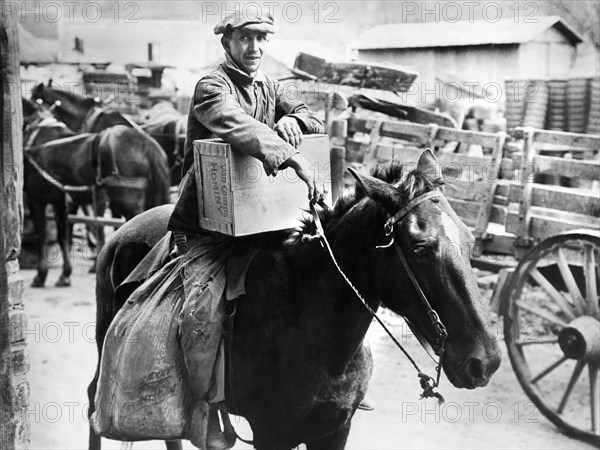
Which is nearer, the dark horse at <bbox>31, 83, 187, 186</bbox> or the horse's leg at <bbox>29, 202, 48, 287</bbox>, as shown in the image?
the horse's leg at <bbox>29, 202, 48, 287</bbox>

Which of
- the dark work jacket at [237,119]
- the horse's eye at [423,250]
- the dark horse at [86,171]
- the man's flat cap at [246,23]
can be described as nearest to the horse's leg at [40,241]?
the dark horse at [86,171]

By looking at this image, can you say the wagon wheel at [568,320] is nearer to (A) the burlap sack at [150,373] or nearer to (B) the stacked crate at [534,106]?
(A) the burlap sack at [150,373]

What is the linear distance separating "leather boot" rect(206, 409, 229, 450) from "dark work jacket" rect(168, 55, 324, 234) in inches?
31.4

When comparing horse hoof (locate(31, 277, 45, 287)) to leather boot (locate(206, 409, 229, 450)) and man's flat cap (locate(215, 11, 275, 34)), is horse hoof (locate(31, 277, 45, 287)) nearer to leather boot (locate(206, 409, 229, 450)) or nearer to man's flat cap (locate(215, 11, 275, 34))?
leather boot (locate(206, 409, 229, 450))

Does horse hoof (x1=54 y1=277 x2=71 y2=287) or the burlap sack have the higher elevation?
the burlap sack

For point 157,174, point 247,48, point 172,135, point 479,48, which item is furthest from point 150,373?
point 479,48

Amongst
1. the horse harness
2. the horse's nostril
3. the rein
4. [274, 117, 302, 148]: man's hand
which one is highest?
the horse harness

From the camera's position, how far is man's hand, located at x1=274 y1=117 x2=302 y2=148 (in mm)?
2898

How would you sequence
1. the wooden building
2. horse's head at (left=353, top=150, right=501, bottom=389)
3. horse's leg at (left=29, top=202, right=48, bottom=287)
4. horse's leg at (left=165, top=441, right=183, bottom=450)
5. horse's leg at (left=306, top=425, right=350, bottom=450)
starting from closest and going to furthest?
horse's head at (left=353, top=150, right=501, bottom=389) < horse's leg at (left=306, top=425, right=350, bottom=450) < horse's leg at (left=165, top=441, right=183, bottom=450) < horse's leg at (left=29, top=202, right=48, bottom=287) < the wooden building

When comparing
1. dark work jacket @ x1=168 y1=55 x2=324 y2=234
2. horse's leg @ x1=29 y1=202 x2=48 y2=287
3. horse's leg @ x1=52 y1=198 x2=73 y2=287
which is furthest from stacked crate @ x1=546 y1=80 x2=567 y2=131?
horse's leg @ x1=29 y1=202 x2=48 y2=287

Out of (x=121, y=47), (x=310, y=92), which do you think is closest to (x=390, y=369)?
(x=310, y=92)

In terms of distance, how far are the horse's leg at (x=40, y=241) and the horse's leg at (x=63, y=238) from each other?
7.7 inches

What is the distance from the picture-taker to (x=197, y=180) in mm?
3066

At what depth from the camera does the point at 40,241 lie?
9.33 m
